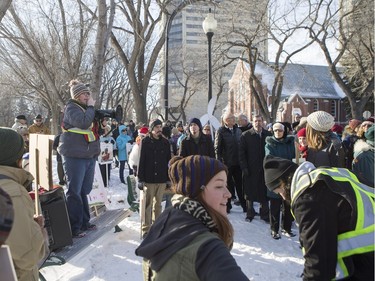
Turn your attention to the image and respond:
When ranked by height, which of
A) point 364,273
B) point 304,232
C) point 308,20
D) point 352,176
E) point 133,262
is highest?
point 308,20

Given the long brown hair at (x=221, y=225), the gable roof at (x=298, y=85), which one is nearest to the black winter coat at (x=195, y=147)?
the long brown hair at (x=221, y=225)

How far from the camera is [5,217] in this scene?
3.47 feet

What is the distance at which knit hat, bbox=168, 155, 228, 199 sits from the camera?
1.79 m

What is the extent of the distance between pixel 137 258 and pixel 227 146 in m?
3.20

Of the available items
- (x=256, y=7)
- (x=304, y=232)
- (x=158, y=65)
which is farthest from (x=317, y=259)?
(x=158, y=65)

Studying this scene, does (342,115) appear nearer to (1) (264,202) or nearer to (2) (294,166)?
(1) (264,202)

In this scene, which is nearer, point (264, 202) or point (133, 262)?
point (133, 262)

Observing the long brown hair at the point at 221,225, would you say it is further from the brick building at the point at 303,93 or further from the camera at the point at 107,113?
the brick building at the point at 303,93

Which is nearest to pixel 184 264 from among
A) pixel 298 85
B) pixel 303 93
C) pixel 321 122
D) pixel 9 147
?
pixel 9 147

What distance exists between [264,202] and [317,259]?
15.6 feet

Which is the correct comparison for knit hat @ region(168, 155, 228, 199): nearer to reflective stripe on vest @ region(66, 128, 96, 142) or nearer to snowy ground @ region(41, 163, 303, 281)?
snowy ground @ region(41, 163, 303, 281)

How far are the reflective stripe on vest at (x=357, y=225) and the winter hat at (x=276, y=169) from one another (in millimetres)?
266

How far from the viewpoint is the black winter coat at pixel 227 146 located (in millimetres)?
7387

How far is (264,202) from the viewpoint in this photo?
6.77 meters
